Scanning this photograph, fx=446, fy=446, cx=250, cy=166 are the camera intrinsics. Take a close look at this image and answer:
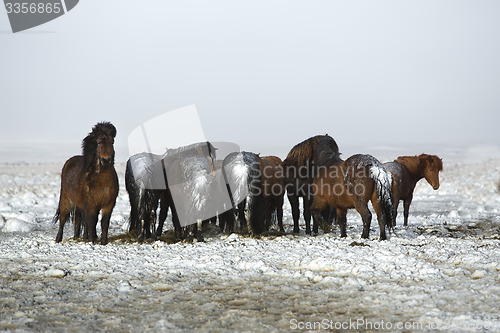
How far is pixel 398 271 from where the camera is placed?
515 cm

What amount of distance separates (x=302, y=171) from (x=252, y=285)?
508 centimetres

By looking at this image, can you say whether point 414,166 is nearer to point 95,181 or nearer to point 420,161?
point 420,161

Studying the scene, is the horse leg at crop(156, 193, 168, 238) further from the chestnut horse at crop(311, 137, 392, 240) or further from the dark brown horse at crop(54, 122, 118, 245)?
the chestnut horse at crop(311, 137, 392, 240)

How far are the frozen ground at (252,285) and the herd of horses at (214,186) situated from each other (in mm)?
777

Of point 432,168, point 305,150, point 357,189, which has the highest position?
point 305,150

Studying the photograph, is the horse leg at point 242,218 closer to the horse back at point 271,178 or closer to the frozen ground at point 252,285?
the horse back at point 271,178

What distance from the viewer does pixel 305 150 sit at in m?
9.58

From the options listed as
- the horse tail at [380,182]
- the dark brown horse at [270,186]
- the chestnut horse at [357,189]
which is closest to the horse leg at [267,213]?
the dark brown horse at [270,186]

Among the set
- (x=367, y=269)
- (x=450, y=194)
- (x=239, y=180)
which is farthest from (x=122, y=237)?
(x=450, y=194)

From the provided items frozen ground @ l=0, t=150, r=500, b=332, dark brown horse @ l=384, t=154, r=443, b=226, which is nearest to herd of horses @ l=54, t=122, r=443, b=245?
frozen ground @ l=0, t=150, r=500, b=332

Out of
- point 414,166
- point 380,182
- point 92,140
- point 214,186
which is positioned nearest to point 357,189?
point 380,182

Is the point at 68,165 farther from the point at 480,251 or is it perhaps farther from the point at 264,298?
the point at 480,251

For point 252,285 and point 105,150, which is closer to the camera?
point 252,285

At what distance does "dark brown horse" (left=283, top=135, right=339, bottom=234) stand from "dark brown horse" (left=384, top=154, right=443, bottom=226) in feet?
6.67
